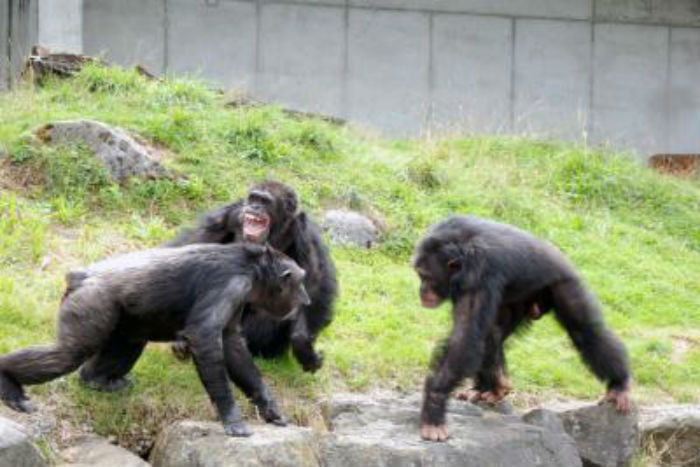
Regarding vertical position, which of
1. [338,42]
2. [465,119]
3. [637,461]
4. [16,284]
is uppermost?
[338,42]

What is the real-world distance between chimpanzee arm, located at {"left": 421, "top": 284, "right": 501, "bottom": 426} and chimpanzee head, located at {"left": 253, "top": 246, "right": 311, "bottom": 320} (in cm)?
98

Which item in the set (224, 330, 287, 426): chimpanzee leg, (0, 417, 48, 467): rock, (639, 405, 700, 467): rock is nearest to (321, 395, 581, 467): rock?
(224, 330, 287, 426): chimpanzee leg

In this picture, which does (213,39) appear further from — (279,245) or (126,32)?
(279,245)

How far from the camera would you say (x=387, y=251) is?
1114cm

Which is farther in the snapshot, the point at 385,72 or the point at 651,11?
the point at 651,11

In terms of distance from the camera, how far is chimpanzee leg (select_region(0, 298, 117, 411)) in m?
6.47

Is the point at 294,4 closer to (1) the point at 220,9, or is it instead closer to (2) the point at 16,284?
(1) the point at 220,9

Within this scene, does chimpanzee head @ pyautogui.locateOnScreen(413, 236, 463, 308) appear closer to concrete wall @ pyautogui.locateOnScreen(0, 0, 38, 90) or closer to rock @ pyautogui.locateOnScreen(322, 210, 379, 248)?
rock @ pyautogui.locateOnScreen(322, 210, 379, 248)

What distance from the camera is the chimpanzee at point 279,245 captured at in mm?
7883

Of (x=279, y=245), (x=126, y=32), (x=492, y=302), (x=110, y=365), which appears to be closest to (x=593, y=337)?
(x=492, y=302)

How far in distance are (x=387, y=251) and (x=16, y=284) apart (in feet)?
12.7

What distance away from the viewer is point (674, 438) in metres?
8.11

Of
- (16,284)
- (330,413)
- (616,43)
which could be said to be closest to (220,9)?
(616,43)

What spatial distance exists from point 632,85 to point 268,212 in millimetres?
12427
